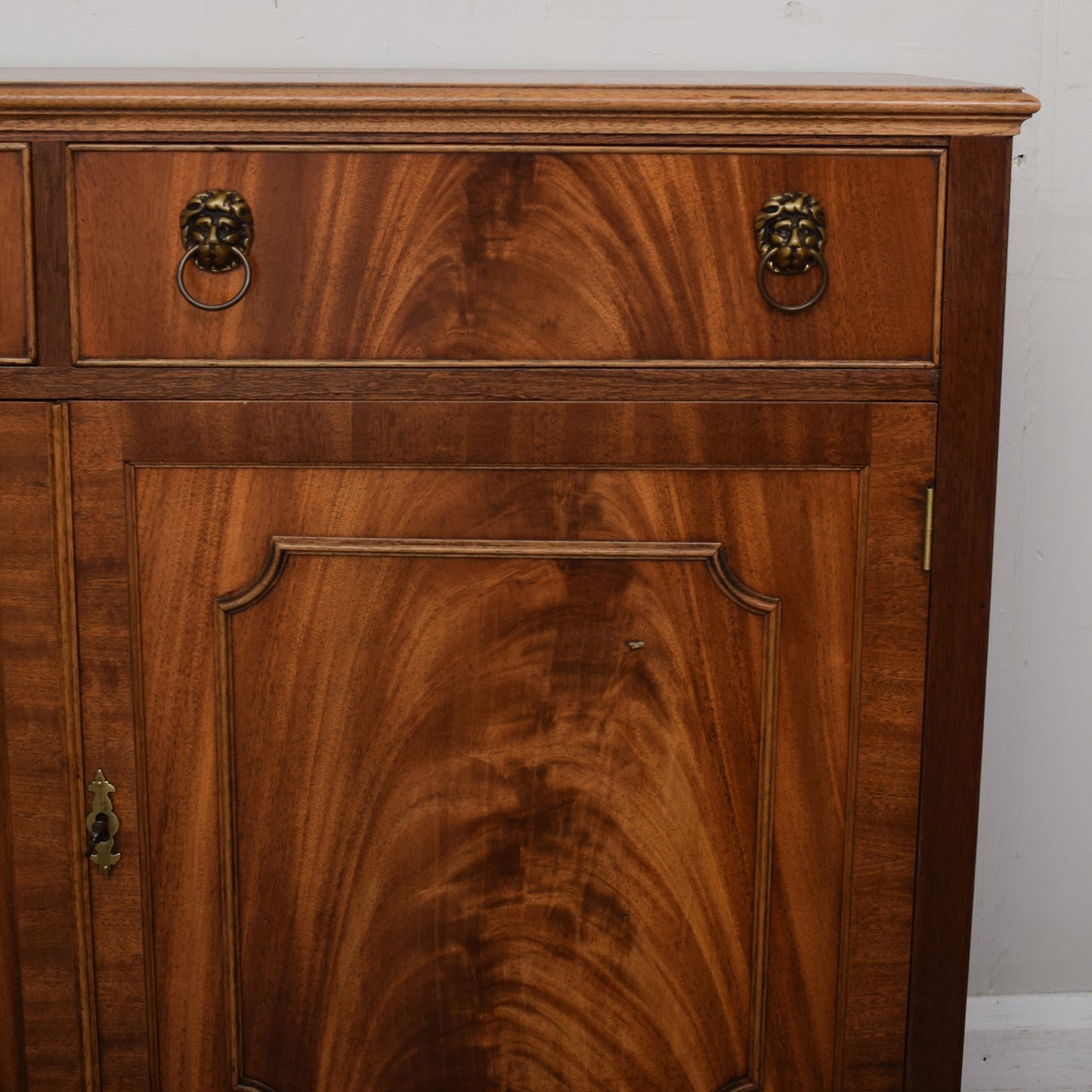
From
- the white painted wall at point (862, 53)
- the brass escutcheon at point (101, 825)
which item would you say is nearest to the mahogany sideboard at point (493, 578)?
the brass escutcheon at point (101, 825)

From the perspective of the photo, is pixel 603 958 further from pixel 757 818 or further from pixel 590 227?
pixel 590 227

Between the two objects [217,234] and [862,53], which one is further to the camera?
[862,53]

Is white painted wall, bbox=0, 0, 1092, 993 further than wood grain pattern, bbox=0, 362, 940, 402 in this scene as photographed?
Yes

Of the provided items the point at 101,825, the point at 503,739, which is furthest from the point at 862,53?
the point at 101,825

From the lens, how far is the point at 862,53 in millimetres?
1016

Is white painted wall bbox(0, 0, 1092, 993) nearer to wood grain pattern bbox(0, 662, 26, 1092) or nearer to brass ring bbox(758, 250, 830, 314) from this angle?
brass ring bbox(758, 250, 830, 314)

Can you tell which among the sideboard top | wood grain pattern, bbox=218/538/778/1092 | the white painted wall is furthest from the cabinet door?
the white painted wall

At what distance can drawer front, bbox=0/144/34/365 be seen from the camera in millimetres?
645

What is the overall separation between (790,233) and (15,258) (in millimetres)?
427

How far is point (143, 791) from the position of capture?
708 mm

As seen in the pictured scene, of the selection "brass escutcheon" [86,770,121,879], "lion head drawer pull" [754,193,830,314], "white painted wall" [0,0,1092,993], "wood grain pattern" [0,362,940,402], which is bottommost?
"brass escutcheon" [86,770,121,879]

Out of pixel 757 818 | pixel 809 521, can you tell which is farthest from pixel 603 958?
pixel 809 521

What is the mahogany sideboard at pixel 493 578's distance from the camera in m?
0.65

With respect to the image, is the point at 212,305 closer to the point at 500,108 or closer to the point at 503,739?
the point at 500,108
